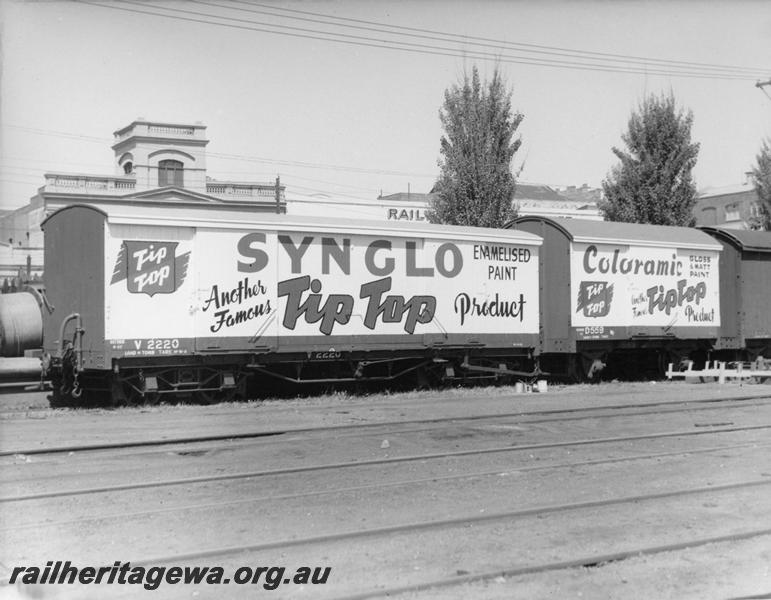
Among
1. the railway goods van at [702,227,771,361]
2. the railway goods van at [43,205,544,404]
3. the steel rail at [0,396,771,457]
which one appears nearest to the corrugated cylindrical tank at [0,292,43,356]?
the railway goods van at [43,205,544,404]

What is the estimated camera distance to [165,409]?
13.7 m

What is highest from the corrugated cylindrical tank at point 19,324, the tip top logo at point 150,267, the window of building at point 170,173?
the window of building at point 170,173

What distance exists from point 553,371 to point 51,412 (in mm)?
11157

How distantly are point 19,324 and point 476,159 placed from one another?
14976mm

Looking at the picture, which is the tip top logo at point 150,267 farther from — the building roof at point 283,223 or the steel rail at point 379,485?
the steel rail at point 379,485

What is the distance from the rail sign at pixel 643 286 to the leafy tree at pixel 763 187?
18196mm

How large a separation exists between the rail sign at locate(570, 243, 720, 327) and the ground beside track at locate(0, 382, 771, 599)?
562 cm

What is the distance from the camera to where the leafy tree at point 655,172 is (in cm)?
2952

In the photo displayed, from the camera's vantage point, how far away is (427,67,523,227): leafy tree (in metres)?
25.9

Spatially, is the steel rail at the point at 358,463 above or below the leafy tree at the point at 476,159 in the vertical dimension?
below

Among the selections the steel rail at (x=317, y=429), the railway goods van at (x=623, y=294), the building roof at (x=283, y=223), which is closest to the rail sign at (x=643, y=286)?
the railway goods van at (x=623, y=294)

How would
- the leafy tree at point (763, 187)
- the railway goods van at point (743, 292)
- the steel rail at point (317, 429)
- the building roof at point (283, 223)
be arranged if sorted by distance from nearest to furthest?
the steel rail at point (317, 429) → the building roof at point (283, 223) → the railway goods van at point (743, 292) → the leafy tree at point (763, 187)

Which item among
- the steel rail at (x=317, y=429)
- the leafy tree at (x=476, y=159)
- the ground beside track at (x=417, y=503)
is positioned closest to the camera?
the ground beside track at (x=417, y=503)

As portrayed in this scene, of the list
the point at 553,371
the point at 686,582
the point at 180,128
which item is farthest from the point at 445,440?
the point at 180,128
